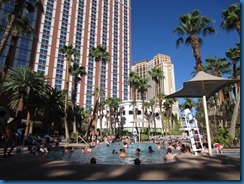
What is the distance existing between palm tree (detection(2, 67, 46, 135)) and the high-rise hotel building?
1628 inches

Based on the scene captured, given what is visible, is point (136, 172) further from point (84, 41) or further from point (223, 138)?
point (84, 41)

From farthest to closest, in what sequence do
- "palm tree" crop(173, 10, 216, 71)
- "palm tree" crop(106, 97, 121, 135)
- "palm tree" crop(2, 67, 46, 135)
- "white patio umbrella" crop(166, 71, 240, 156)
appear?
1. "palm tree" crop(106, 97, 121, 135)
2. "palm tree" crop(2, 67, 46, 135)
3. "palm tree" crop(173, 10, 216, 71)
4. "white patio umbrella" crop(166, 71, 240, 156)

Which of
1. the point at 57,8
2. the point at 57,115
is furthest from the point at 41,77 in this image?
the point at 57,8

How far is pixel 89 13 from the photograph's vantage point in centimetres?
8325

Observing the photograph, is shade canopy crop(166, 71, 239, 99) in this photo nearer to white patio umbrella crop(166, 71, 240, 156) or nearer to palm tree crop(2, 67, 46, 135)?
white patio umbrella crop(166, 71, 240, 156)

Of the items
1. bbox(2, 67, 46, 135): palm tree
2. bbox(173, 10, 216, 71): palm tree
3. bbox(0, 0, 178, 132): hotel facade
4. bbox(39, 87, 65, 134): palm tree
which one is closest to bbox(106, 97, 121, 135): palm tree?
bbox(0, 0, 178, 132): hotel facade

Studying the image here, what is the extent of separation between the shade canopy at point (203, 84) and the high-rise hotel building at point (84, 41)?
63.1 m

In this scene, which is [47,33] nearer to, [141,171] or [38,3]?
[38,3]

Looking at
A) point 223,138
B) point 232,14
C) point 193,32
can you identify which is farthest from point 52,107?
point 232,14

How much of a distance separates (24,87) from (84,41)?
193ft

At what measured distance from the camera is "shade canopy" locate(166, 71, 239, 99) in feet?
19.6

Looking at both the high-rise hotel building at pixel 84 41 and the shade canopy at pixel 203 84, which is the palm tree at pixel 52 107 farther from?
the high-rise hotel building at pixel 84 41

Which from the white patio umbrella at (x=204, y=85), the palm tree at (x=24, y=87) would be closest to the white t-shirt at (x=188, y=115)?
the white patio umbrella at (x=204, y=85)

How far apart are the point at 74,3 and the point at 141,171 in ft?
Result: 286
